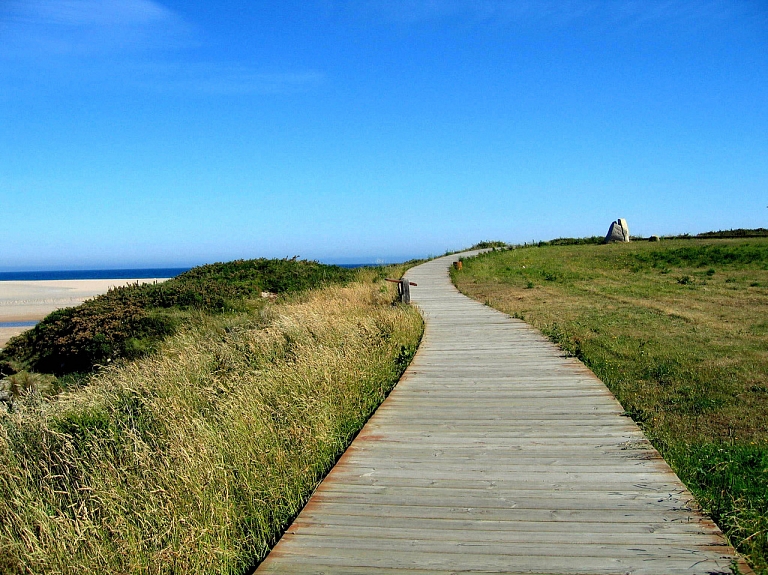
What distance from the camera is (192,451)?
4.77m

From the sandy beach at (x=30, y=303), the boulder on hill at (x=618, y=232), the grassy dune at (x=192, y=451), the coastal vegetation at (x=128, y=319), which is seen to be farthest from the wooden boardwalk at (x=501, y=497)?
the boulder on hill at (x=618, y=232)

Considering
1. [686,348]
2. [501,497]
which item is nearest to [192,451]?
[501,497]

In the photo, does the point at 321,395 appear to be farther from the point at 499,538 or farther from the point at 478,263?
the point at 478,263

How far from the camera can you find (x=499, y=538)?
3.67m

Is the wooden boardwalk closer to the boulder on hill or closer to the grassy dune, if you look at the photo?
the grassy dune

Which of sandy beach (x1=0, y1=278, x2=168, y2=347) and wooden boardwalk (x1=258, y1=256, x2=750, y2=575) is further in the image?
sandy beach (x1=0, y1=278, x2=168, y2=347)

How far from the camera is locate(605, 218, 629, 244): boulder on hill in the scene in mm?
38750

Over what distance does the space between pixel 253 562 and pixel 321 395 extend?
2.58 meters

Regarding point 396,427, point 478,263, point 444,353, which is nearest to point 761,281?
point 478,263

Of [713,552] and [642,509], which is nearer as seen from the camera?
[713,552]

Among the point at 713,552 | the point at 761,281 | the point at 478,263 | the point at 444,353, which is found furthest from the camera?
the point at 478,263

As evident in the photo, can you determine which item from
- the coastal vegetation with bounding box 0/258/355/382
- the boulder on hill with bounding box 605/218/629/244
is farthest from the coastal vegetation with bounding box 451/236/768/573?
the boulder on hill with bounding box 605/218/629/244

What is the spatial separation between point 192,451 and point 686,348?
8690mm

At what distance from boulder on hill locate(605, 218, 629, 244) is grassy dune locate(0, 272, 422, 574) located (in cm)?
3228
